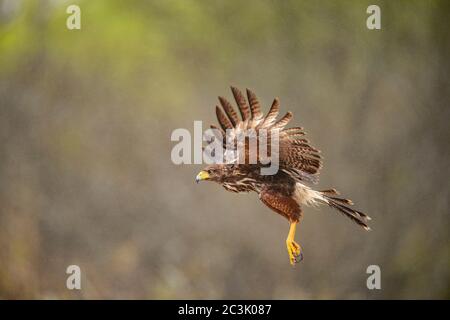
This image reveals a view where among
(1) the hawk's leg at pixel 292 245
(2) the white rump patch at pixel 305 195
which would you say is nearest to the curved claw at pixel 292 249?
(1) the hawk's leg at pixel 292 245

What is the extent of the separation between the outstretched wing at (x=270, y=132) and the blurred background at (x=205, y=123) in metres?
0.92

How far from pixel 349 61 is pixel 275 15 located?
0.66 m

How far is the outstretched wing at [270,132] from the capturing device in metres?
3.14

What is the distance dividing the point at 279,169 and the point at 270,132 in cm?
28

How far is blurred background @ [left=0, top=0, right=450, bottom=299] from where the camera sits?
4.22 metres

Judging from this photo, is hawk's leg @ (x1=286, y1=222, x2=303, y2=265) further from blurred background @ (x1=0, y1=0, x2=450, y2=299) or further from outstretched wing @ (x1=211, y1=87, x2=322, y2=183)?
blurred background @ (x1=0, y1=0, x2=450, y2=299)

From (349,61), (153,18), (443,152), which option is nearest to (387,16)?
(349,61)

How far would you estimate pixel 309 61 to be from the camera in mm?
4305

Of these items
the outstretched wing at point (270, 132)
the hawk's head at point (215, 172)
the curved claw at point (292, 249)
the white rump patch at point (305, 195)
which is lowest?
the curved claw at point (292, 249)

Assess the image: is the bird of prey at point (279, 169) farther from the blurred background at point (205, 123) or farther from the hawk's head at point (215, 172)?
the blurred background at point (205, 123)

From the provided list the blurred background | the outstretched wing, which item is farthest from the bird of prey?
the blurred background

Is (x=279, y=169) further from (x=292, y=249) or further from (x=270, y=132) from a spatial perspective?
(x=292, y=249)

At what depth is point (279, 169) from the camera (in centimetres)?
336

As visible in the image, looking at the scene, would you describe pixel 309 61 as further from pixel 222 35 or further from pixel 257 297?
pixel 257 297
